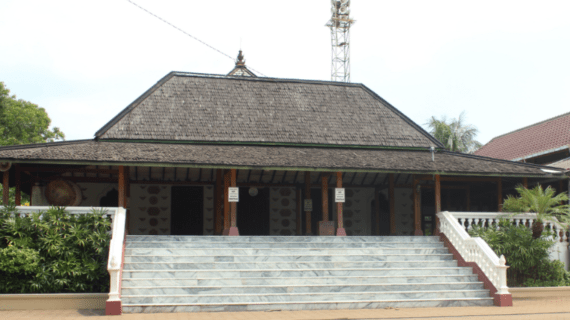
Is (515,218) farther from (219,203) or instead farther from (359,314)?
(219,203)

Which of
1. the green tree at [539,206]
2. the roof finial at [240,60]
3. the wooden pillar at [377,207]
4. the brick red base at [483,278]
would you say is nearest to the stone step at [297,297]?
the brick red base at [483,278]

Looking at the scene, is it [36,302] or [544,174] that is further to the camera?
[544,174]

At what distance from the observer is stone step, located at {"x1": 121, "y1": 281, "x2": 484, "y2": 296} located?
1279 cm

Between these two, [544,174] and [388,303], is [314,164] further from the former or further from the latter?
[544,174]

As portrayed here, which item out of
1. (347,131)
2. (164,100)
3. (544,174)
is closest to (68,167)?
(164,100)

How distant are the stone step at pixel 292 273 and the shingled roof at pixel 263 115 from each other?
21.9 feet

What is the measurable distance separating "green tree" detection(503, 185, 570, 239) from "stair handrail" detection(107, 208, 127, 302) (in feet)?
37.4

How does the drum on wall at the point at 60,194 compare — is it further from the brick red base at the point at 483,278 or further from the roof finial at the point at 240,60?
the roof finial at the point at 240,60

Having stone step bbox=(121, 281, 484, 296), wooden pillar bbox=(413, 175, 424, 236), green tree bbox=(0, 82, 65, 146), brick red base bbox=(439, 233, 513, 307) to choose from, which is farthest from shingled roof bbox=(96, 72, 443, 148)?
green tree bbox=(0, 82, 65, 146)

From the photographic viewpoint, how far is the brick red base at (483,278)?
44.5 feet

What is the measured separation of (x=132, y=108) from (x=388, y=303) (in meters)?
12.0

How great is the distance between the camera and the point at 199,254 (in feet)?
48.4

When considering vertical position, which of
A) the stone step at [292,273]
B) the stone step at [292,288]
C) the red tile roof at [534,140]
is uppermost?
the red tile roof at [534,140]

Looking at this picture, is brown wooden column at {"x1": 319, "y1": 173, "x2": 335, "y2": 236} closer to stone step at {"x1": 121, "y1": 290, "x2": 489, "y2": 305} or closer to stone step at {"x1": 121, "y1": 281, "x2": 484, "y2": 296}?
stone step at {"x1": 121, "y1": 281, "x2": 484, "y2": 296}
